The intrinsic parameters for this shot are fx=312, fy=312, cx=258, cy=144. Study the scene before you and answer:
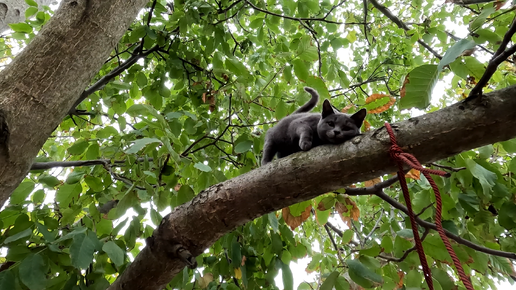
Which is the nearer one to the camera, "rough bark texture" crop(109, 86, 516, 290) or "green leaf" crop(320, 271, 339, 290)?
"rough bark texture" crop(109, 86, 516, 290)

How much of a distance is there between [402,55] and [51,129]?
3.33 metres

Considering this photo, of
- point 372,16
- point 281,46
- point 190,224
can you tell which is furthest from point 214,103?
point 372,16

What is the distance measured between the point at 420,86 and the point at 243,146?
3.72 feet

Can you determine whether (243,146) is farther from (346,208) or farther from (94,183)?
(94,183)

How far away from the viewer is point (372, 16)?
Result: 4.14 metres

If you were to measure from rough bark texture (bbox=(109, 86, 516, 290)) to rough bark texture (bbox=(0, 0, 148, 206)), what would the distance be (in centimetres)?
78

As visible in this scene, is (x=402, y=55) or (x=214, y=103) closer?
(x=214, y=103)

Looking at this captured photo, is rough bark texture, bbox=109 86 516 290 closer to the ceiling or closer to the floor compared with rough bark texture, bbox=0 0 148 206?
closer to the floor

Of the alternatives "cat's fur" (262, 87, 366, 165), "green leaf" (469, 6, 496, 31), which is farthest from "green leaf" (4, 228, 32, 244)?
"green leaf" (469, 6, 496, 31)

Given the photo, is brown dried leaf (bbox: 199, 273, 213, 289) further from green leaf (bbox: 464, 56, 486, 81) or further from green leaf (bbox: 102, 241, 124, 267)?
green leaf (bbox: 464, 56, 486, 81)

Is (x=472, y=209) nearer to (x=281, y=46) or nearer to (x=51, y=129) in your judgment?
(x=281, y=46)

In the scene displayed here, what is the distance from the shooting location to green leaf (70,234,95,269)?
1.42 meters

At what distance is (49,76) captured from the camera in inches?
57.4

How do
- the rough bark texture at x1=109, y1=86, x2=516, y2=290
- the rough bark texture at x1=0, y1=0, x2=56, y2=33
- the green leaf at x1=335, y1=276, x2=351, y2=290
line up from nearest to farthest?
the rough bark texture at x1=109, y1=86, x2=516, y2=290 < the green leaf at x1=335, y1=276, x2=351, y2=290 < the rough bark texture at x1=0, y1=0, x2=56, y2=33
